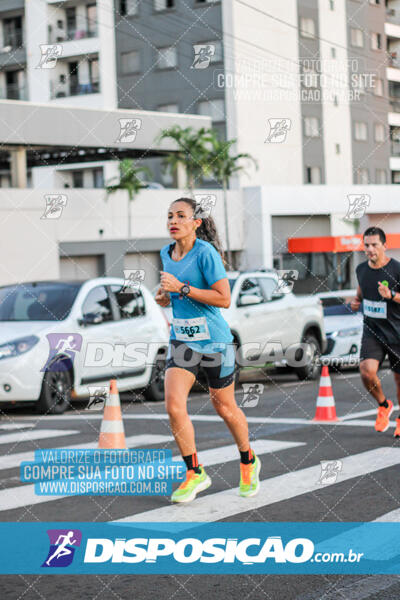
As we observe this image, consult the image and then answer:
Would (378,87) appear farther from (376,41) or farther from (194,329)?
(194,329)

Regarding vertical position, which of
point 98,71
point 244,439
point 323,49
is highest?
point 98,71

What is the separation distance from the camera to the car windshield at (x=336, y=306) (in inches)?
752

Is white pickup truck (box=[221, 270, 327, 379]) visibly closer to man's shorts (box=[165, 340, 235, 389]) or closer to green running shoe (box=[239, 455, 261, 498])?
green running shoe (box=[239, 455, 261, 498])

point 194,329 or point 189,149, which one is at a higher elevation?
point 189,149

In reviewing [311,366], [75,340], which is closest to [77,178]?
[311,366]

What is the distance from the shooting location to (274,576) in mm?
4973

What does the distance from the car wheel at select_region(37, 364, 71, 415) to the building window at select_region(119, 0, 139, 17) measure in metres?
35.4

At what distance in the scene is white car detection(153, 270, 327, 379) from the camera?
15.5m

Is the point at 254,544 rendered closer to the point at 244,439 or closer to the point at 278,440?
the point at 244,439

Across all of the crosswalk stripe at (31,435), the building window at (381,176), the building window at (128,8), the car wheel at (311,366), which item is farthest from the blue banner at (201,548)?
the building window at (128,8)

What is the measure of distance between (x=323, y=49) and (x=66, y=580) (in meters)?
9.72

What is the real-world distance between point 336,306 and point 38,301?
25.6 ft

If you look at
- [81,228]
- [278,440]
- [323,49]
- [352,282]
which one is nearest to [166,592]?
[278,440]

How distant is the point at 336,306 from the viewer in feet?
63.7
